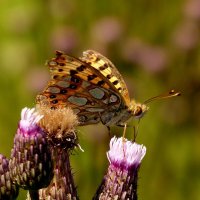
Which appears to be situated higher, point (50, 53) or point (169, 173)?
point (50, 53)

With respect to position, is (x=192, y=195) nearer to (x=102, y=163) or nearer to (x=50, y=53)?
(x=102, y=163)

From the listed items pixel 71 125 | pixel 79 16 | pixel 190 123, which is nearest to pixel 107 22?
pixel 79 16

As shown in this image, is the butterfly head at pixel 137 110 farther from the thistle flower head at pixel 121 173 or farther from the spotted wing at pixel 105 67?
the thistle flower head at pixel 121 173

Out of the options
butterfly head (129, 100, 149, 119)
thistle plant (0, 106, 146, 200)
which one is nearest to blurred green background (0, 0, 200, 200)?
butterfly head (129, 100, 149, 119)

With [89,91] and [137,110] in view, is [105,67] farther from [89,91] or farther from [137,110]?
[137,110]

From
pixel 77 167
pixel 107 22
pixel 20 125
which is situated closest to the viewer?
pixel 20 125

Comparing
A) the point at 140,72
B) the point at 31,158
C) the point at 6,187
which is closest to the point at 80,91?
the point at 31,158

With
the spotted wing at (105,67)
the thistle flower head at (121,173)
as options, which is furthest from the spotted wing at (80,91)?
the thistle flower head at (121,173)
